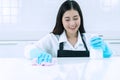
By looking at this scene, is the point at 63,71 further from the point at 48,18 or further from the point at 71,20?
the point at 48,18

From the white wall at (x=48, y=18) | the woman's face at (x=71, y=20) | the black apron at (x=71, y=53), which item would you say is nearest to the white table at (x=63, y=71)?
the black apron at (x=71, y=53)

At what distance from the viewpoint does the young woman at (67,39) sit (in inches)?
78.0

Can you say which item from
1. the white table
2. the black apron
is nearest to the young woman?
the black apron

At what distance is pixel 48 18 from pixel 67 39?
0.71 m

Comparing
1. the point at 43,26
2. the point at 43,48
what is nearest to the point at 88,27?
the point at 43,26

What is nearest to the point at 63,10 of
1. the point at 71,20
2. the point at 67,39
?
the point at 71,20

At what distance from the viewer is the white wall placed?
2.75 meters

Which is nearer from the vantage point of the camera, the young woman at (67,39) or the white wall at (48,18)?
the young woman at (67,39)

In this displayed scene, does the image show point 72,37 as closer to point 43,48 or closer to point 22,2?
point 43,48


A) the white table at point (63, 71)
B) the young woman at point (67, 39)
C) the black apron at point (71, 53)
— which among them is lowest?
the white table at point (63, 71)

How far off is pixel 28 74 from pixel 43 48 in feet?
2.53

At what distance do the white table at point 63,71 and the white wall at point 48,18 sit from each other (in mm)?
1108

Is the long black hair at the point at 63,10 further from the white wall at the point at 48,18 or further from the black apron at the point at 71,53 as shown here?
the white wall at the point at 48,18

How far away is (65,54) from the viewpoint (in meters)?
1.99
